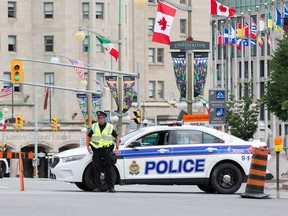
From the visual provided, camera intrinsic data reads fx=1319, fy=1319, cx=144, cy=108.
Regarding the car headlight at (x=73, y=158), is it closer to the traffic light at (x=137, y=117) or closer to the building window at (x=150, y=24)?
the traffic light at (x=137, y=117)

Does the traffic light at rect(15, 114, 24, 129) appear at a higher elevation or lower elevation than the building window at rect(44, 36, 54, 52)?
lower

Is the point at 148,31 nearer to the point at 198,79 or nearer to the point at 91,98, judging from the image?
the point at 91,98

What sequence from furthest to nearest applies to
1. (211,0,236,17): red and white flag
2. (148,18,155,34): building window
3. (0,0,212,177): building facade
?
(148,18,155,34): building window < (0,0,212,177): building facade < (211,0,236,17): red and white flag

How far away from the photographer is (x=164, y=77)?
118 meters

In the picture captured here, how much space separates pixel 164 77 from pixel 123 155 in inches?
3508

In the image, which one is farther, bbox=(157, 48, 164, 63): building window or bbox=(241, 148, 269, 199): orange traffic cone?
bbox=(157, 48, 164, 63): building window

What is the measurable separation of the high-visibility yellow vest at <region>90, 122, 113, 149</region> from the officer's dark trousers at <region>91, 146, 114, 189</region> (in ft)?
0.37

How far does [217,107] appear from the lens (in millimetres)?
41094

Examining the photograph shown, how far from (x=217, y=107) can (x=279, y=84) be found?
14.2 metres

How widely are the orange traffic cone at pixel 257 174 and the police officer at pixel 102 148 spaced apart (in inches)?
135

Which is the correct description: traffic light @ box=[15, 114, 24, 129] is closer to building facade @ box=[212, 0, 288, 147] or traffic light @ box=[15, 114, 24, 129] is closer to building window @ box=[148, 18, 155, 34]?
building facade @ box=[212, 0, 288, 147]

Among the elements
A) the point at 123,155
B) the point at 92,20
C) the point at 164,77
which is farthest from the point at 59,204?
the point at 164,77

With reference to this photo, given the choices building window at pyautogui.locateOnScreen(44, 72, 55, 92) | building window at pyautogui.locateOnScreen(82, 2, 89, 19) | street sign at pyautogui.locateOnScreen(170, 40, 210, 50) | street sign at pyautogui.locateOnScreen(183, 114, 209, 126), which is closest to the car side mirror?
street sign at pyautogui.locateOnScreen(170, 40, 210, 50)

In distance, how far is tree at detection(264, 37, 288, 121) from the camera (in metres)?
54.4
